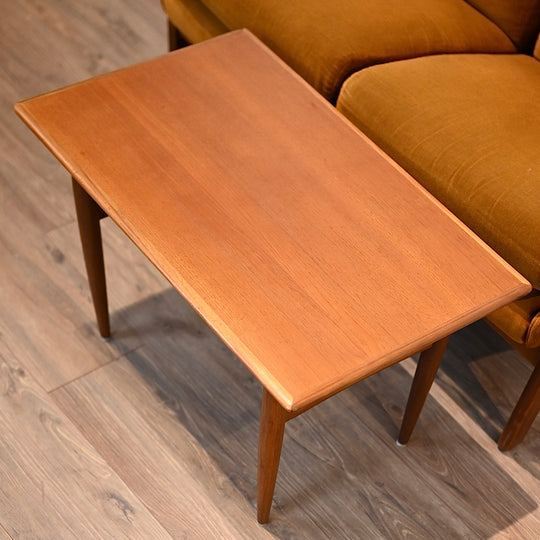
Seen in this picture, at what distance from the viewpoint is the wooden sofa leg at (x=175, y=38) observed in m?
2.09

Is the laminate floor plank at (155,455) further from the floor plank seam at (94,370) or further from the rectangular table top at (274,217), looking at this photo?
the rectangular table top at (274,217)

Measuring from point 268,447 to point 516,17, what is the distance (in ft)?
3.71

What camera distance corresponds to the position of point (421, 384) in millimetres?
1492

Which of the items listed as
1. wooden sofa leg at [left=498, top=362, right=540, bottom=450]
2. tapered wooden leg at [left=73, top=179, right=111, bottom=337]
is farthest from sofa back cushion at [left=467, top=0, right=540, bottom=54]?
tapered wooden leg at [left=73, top=179, right=111, bottom=337]

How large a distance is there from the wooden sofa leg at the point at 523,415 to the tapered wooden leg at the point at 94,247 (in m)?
0.79

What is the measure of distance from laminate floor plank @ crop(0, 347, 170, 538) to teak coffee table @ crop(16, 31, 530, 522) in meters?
0.25

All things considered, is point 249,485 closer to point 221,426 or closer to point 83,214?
point 221,426

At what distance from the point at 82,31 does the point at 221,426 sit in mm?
1362

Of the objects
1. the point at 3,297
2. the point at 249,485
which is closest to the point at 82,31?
the point at 3,297

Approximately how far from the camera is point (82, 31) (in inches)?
96.4

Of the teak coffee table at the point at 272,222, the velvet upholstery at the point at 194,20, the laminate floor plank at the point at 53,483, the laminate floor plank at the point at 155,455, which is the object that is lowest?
the laminate floor plank at the point at 53,483

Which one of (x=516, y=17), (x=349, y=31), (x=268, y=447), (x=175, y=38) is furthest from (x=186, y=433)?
(x=516, y=17)

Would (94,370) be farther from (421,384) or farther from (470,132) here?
(470,132)

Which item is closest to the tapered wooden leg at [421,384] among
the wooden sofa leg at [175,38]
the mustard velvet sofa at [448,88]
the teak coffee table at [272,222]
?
the teak coffee table at [272,222]
